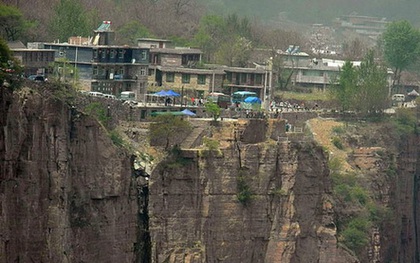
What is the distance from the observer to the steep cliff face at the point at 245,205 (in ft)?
264

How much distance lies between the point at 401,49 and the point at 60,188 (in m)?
73.5

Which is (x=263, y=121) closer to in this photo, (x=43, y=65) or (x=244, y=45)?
(x=43, y=65)

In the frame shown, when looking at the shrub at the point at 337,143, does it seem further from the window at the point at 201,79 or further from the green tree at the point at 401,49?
the green tree at the point at 401,49

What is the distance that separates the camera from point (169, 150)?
268 ft

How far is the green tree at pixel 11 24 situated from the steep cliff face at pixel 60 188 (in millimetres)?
12100

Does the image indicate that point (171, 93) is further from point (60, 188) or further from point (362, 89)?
point (60, 188)

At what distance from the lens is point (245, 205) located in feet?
273

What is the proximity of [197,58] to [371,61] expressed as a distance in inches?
479

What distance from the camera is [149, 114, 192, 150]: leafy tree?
8262 cm

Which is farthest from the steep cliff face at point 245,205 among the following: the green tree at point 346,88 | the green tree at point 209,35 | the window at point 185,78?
the green tree at point 209,35

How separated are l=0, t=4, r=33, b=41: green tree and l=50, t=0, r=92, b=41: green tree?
798 cm

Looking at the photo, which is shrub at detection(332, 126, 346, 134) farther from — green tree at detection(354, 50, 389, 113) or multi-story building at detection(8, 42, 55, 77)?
multi-story building at detection(8, 42, 55, 77)

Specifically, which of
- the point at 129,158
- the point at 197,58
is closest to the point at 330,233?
the point at 129,158

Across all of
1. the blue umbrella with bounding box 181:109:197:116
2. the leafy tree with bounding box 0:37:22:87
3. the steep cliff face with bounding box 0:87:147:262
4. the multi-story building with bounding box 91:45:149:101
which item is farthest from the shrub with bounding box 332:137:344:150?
the leafy tree with bounding box 0:37:22:87
